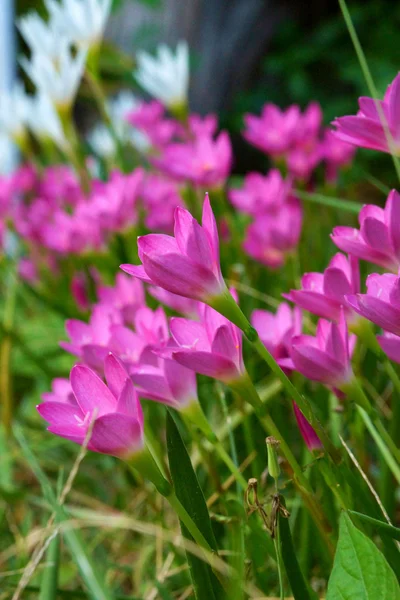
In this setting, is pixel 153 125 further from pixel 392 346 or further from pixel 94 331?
pixel 392 346

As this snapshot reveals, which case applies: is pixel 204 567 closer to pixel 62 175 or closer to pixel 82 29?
pixel 82 29

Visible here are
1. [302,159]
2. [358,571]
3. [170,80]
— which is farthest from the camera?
[170,80]

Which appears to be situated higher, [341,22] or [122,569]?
[341,22]

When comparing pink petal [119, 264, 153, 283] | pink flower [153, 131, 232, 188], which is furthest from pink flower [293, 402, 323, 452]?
pink flower [153, 131, 232, 188]

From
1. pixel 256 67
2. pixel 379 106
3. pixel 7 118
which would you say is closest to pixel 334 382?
pixel 379 106

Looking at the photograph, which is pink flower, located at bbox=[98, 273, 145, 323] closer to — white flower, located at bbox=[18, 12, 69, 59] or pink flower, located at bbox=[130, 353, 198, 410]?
pink flower, located at bbox=[130, 353, 198, 410]

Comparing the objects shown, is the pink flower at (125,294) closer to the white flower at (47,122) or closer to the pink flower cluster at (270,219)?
the pink flower cluster at (270,219)

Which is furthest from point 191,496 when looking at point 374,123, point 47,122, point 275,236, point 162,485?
point 47,122
